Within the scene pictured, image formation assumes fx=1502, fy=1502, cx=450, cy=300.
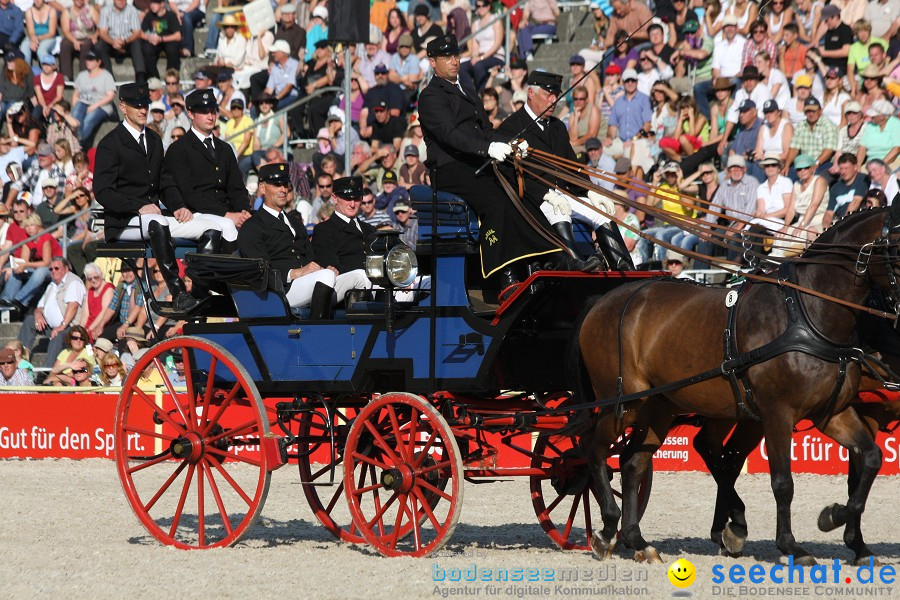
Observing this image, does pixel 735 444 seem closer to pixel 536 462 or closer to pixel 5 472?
pixel 536 462

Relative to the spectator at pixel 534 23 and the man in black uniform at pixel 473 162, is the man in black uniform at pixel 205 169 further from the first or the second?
the spectator at pixel 534 23

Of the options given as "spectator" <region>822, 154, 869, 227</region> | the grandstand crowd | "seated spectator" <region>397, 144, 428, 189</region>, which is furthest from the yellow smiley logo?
"seated spectator" <region>397, 144, 428, 189</region>

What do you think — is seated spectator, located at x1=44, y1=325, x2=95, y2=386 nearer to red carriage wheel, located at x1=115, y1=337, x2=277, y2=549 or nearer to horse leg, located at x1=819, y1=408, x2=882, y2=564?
red carriage wheel, located at x1=115, y1=337, x2=277, y2=549

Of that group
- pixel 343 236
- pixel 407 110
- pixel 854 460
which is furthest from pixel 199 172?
pixel 407 110

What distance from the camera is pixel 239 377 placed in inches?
349

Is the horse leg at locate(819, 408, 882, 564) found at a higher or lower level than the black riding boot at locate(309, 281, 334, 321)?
lower

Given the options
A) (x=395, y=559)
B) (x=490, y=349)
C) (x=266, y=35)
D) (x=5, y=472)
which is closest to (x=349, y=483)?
(x=395, y=559)

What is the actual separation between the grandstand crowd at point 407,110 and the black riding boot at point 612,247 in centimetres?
416

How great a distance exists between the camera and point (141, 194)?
389 inches

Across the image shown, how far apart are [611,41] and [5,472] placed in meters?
8.16

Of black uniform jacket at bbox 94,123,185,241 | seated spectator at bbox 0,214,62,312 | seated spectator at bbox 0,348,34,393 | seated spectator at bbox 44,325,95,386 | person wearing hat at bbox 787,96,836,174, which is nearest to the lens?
black uniform jacket at bbox 94,123,185,241

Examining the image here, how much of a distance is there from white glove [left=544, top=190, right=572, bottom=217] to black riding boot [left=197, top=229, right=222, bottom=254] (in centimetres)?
238

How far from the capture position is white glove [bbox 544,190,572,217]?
337 inches

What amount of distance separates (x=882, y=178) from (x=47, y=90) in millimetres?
11606
